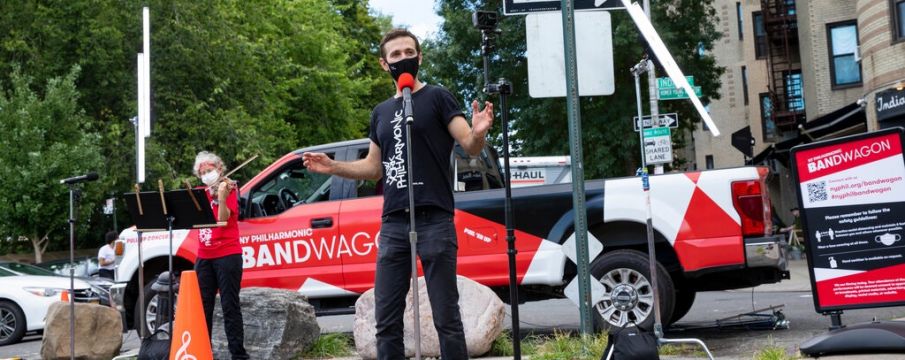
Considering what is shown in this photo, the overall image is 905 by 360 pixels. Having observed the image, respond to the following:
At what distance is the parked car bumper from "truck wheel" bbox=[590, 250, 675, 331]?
0.73 meters

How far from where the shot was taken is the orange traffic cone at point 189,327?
7434 mm

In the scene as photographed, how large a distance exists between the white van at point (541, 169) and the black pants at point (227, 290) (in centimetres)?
1561

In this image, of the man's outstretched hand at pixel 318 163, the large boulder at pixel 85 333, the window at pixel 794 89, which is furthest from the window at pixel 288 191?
the window at pixel 794 89

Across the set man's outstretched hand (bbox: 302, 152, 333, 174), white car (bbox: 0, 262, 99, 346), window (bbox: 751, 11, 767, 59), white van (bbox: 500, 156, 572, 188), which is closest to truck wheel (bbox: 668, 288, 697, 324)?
man's outstretched hand (bbox: 302, 152, 333, 174)

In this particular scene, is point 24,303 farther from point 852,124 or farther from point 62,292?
point 852,124

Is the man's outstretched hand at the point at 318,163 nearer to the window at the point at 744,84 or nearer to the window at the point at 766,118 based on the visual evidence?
the window at the point at 766,118

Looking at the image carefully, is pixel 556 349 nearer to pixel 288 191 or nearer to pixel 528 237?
pixel 528 237

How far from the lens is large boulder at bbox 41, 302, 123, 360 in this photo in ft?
34.1

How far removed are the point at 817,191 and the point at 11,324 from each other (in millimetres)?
12453

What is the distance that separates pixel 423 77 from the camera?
30766 millimetres

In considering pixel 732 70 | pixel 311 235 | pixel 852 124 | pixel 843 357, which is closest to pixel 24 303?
pixel 311 235

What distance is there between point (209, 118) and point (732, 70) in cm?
2283

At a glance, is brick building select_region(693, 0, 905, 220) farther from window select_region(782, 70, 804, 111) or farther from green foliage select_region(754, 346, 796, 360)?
green foliage select_region(754, 346, 796, 360)

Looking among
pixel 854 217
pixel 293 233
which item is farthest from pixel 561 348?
pixel 293 233
